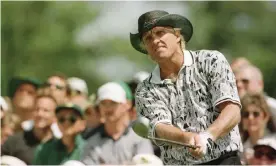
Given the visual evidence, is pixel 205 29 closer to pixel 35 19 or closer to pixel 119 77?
pixel 119 77

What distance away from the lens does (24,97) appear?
31.7 feet

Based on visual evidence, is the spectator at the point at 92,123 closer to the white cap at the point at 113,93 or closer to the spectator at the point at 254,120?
the white cap at the point at 113,93

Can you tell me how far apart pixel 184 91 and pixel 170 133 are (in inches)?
12.1

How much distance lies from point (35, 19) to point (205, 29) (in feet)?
11.6

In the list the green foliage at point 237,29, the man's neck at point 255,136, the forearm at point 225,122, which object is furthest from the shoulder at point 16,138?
the green foliage at point 237,29

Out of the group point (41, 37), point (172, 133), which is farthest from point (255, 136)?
point (41, 37)

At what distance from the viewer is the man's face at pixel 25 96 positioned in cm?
959

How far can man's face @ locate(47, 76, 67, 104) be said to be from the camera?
9.16 meters

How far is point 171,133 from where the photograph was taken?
17.2 feet

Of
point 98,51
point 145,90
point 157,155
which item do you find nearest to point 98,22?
point 98,51

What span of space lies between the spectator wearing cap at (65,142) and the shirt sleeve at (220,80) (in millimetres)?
3045

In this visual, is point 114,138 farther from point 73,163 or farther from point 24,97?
point 24,97

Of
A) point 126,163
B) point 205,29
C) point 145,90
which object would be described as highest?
point 205,29

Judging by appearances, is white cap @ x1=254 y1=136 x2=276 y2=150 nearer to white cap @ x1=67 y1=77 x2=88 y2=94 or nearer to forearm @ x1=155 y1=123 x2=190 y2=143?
forearm @ x1=155 y1=123 x2=190 y2=143
